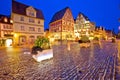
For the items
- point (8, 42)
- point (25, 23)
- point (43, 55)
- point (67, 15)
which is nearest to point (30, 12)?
point (25, 23)

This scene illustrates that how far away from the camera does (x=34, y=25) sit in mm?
38969

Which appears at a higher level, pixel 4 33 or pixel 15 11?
pixel 15 11

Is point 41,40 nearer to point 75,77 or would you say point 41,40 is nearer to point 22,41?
point 75,77

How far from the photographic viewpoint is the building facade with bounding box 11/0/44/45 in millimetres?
33562

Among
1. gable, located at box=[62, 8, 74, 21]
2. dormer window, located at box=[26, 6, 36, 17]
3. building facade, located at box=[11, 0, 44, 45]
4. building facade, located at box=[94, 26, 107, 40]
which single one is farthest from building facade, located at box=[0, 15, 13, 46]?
building facade, located at box=[94, 26, 107, 40]

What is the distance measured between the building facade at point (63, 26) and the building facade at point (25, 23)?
12050 mm

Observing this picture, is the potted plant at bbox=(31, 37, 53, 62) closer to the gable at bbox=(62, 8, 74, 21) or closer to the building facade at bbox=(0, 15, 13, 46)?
the building facade at bbox=(0, 15, 13, 46)

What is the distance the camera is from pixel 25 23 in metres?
36.1

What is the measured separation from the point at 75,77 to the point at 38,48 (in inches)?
212

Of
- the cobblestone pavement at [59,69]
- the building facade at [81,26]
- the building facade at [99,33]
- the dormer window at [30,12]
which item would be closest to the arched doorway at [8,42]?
the dormer window at [30,12]

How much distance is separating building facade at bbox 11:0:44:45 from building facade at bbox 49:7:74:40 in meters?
12.1

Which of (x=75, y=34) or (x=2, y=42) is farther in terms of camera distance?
(x=75, y=34)

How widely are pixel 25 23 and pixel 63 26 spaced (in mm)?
19332

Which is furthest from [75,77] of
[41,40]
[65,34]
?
[65,34]
